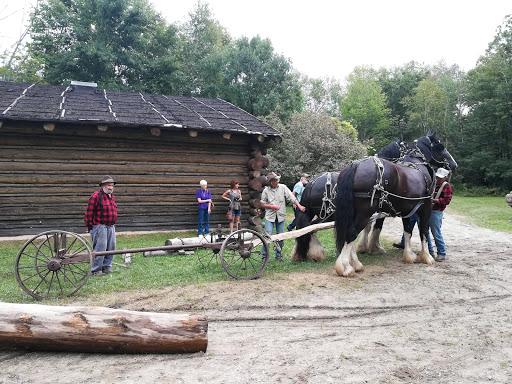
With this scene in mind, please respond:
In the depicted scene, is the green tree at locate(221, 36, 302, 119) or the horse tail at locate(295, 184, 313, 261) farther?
the green tree at locate(221, 36, 302, 119)

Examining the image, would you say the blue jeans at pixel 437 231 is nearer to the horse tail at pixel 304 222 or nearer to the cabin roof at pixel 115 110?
the horse tail at pixel 304 222

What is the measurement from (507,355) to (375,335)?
1170 millimetres

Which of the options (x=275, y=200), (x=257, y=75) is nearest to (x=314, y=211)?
(x=275, y=200)

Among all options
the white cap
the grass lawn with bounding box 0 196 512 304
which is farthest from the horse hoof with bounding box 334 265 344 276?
the white cap

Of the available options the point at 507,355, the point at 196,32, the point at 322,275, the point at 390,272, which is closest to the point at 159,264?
the point at 322,275

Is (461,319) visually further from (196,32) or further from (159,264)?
(196,32)

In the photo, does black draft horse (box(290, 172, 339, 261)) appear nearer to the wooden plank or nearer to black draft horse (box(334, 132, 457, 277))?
the wooden plank

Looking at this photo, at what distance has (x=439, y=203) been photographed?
7.68 m

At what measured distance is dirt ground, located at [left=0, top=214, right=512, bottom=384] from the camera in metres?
3.17

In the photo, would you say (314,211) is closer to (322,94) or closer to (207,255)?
(207,255)

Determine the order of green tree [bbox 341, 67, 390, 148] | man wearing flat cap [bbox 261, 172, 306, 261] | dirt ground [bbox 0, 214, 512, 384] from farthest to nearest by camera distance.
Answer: green tree [bbox 341, 67, 390, 148] → man wearing flat cap [bbox 261, 172, 306, 261] → dirt ground [bbox 0, 214, 512, 384]

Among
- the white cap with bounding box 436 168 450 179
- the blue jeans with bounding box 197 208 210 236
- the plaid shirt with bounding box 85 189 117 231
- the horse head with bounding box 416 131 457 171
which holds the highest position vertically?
the horse head with bounding box 416 131 457 171

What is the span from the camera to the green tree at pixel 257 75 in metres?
26.0

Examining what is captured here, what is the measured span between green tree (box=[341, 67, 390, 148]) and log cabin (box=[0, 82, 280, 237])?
101ft
